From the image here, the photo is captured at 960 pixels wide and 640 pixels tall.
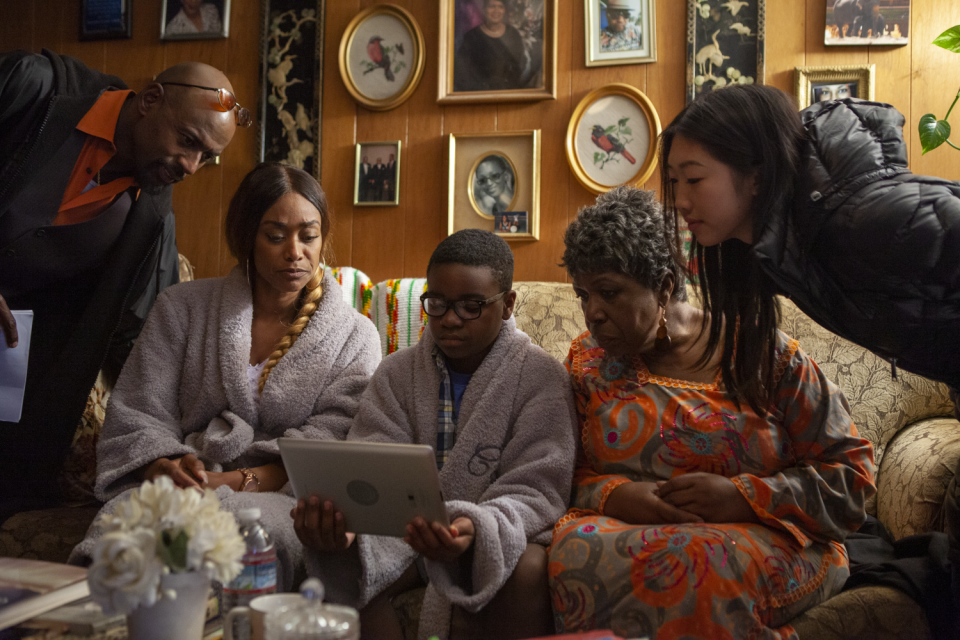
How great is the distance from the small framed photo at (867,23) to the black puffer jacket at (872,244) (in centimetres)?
150

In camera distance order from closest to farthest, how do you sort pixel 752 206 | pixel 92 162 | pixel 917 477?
pixel 752 206 → pixel 917 477 → pixel 92 162

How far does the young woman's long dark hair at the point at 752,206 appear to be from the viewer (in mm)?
1279

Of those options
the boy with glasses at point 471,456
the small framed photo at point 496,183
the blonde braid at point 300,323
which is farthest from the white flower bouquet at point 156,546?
the small framed photo at point 496,183

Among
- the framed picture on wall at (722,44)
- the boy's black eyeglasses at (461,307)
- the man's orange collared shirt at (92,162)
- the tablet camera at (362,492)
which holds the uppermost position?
the framed picture on wall at (722,44)

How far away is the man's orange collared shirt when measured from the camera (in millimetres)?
1971

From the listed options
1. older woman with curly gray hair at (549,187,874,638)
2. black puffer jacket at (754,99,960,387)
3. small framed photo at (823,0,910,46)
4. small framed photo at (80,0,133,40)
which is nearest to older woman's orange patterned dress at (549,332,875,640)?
older woman with curly gray hair at (549,187,874,638)

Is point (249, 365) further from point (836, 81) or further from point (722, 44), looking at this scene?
point (836, 81)

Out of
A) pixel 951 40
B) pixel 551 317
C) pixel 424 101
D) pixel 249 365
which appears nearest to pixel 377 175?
pixel 424 101

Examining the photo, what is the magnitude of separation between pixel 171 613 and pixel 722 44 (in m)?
2.50

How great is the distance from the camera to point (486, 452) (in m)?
1.52

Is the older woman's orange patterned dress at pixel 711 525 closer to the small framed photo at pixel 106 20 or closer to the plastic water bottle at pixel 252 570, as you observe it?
the plastic water bottle at pixel 252 570

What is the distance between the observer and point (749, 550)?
1285 mm

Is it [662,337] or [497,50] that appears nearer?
[662,337]

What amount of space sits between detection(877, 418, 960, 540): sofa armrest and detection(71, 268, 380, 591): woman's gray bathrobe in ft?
4.35
